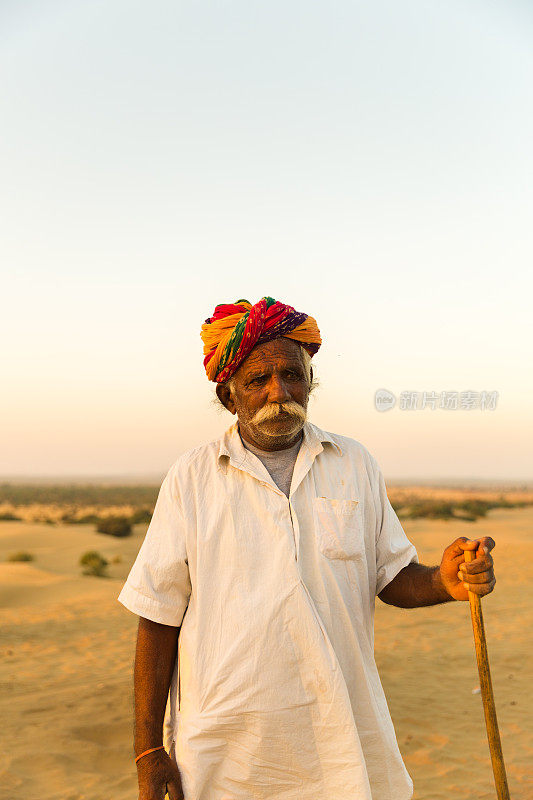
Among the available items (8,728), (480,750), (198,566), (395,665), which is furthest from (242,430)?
(395,665)

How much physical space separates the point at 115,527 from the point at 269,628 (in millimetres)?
26317

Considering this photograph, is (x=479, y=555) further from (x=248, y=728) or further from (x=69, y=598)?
(x=69, y=598)

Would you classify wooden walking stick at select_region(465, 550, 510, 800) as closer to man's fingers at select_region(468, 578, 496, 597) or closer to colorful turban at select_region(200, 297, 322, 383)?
man's fingers at select_region(468, 578, 496, 597)

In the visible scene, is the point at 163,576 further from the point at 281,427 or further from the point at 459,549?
the point at 459,549

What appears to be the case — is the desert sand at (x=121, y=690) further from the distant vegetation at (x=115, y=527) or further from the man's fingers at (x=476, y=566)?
the distant vegetation at (x=115, y=527)

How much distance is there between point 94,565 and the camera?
17641 millimetres

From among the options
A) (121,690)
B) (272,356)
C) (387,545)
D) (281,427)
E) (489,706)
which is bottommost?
(121,690)

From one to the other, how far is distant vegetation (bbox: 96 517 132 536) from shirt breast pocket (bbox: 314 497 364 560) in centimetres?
2603

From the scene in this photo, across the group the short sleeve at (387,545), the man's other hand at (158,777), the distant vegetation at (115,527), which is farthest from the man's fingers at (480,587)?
the distant vegetation at (115,527)

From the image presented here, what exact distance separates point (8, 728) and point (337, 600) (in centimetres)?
545

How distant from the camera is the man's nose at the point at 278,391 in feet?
8.11

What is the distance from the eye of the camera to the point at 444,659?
8.91 meters

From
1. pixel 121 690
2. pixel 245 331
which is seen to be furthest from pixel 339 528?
pixel 121 690

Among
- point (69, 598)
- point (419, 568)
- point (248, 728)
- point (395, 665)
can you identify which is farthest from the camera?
point (69, 598)
